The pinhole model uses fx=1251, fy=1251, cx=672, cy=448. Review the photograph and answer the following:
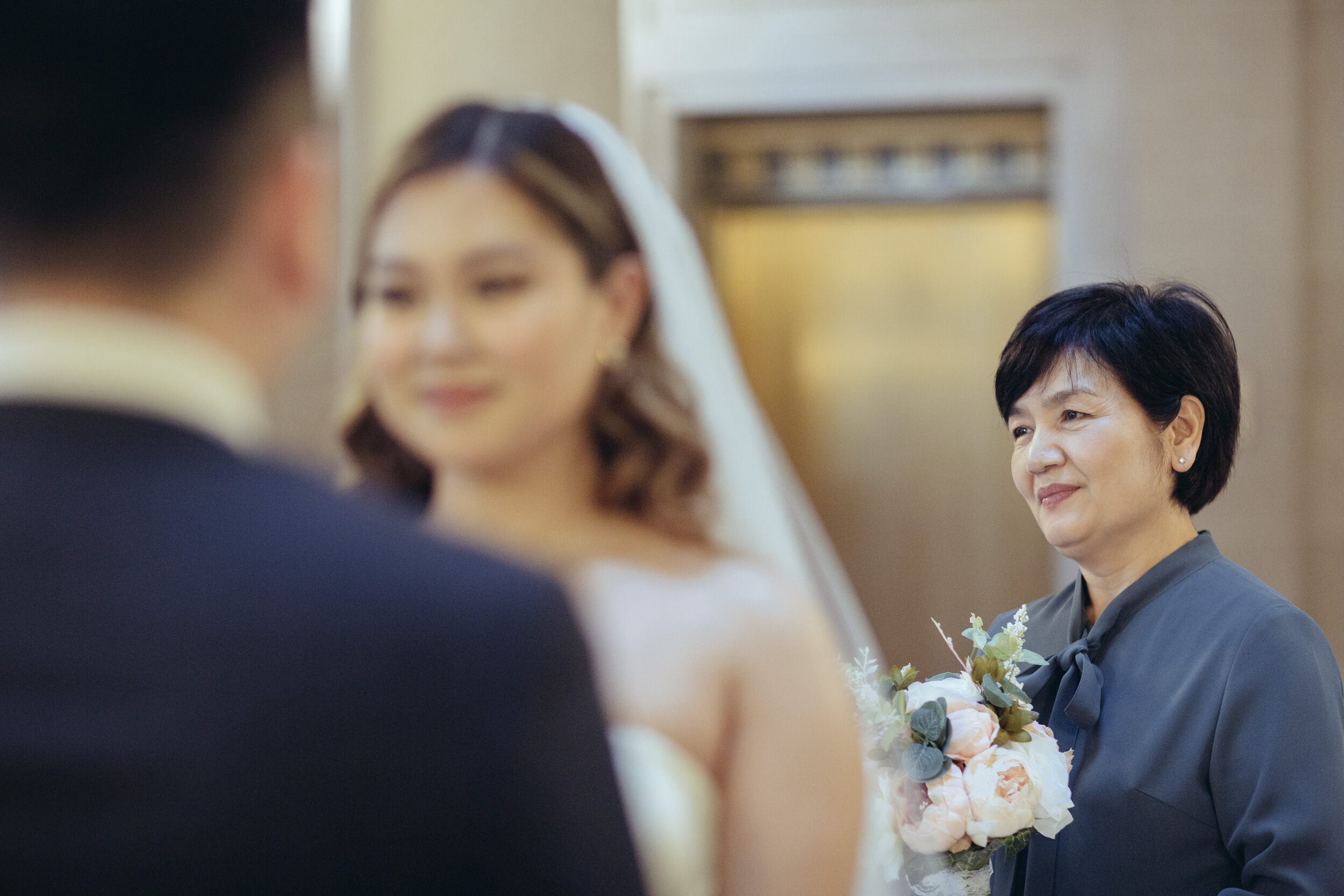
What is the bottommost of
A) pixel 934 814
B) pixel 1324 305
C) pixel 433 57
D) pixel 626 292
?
pixel 934 814

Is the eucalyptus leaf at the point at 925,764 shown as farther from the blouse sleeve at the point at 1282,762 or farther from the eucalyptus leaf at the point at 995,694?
the blouse sleeve at the point at 1282,762

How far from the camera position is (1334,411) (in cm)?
388

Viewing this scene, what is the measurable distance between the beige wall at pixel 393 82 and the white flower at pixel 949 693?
1.27 m

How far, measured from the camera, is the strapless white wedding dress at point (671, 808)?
1.11 metres

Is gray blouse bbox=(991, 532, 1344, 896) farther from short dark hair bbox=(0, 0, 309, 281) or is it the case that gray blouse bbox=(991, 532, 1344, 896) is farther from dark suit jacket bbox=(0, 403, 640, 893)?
short dark hair bbox=(0, 0, 309, 281)

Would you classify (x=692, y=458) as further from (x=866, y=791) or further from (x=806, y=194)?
(x=806, y=194)

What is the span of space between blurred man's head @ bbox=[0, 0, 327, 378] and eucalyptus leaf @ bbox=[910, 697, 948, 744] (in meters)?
1.25

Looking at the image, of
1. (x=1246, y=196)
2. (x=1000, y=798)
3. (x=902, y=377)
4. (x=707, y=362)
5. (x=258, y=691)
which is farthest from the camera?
(x=902, y=377)

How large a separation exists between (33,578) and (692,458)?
868mm

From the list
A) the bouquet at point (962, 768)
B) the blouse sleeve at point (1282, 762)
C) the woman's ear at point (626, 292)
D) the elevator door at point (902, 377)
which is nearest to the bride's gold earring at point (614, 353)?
the woman's ear at point (626, 292)

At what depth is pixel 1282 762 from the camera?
1.48m

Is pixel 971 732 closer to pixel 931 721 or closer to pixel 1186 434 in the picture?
pixel 931 721

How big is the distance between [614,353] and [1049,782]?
2.61 feet

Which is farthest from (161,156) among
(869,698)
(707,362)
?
(869,698)
